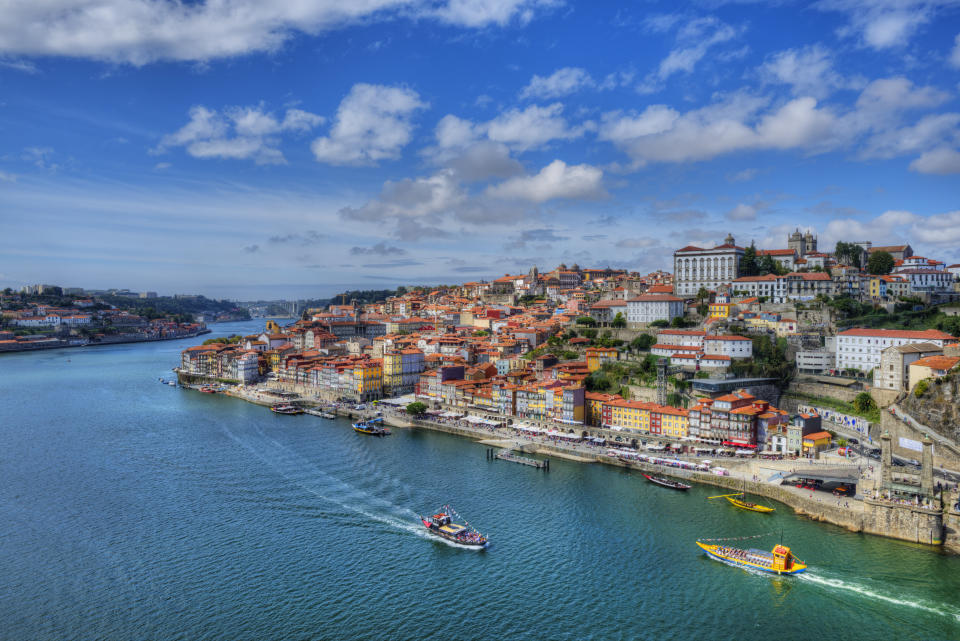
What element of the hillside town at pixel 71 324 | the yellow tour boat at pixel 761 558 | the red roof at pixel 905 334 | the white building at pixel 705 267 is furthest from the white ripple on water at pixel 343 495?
the hillside town at pixel 71 324

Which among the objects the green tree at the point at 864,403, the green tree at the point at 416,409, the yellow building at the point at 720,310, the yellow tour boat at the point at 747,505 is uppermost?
the yellow building at the point at 720,310

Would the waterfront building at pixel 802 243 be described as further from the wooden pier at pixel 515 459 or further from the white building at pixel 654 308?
the wooden pier at pixel 515 459

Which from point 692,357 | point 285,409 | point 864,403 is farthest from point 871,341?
point 285,409

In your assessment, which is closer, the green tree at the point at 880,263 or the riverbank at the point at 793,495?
the riverbank at the point at 793,495

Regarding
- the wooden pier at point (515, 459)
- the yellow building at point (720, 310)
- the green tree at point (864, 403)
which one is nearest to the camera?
the wooden pier at point (515, 459)

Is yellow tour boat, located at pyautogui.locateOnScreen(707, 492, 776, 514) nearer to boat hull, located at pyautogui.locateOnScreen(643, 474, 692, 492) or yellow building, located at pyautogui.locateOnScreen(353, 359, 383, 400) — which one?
boat hull, located at pyautogui.locateOnScreen(643, 474, 692, 492)

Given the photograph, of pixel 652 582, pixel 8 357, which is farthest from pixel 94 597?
pixel 8 357

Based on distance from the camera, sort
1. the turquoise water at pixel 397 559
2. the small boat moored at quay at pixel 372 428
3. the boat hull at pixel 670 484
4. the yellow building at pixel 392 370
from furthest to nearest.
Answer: the yellow building at pixel 392 370, the small boat moored at quay at pixel 372 428, the boat hull at pixel 670 484, the turquoise water at pixel 397 559
